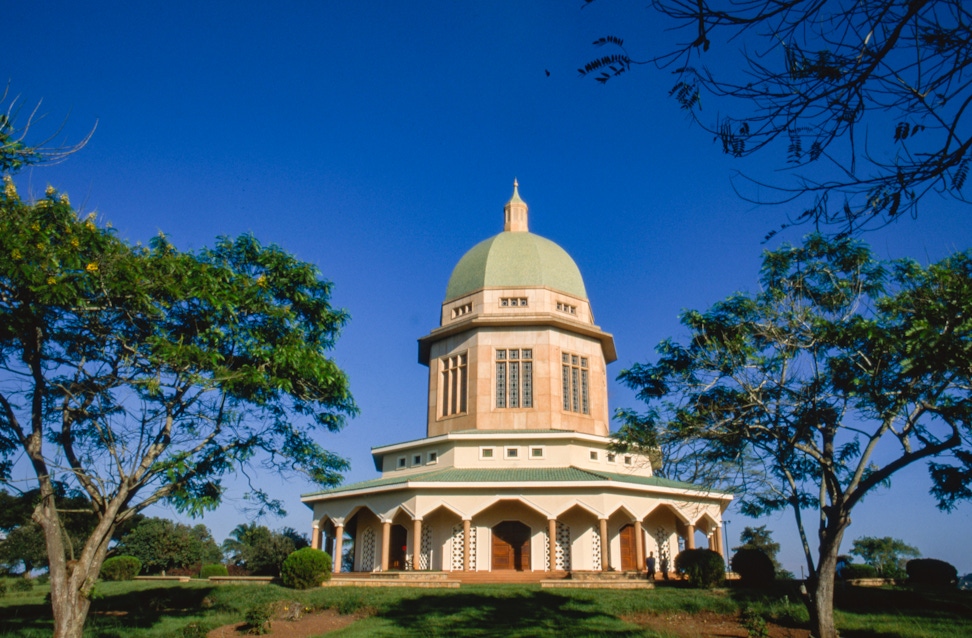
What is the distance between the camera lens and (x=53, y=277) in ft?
40.4

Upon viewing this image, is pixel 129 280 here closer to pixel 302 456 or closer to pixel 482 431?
pixel 302 456

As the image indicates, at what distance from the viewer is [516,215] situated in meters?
42.6

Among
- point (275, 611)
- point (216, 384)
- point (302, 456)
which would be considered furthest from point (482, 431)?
point (216, 384)

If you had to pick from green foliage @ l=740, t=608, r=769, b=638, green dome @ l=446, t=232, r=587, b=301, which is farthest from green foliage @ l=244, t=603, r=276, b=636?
green dome @ l=446, t=232, r=587, b=301

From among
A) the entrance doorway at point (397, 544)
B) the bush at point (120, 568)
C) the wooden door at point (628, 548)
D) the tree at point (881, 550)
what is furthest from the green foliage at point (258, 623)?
the tree at point (881, 550)

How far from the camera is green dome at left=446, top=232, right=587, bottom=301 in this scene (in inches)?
1465

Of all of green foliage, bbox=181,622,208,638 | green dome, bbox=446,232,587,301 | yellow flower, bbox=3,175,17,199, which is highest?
green dome, bbox=446,232,587,301

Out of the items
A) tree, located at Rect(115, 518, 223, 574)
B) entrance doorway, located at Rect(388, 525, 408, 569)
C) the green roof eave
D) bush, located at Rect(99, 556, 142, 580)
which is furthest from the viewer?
tree, located at Rect(115, 518, 223, 574)

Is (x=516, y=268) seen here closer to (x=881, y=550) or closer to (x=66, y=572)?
(x=66, y=572)

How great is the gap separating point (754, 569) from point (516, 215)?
24.6 m

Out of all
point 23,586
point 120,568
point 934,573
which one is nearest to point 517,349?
point 934,573

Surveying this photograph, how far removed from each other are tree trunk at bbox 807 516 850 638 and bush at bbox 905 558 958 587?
1428 centimetres

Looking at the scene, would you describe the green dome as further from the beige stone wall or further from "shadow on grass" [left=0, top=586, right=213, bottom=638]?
"shadow on grass" [left=0, top=586, right=213, bottom=638]

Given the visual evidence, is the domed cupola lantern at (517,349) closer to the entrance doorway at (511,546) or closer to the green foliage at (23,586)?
the entrance doorway at (511,546)
